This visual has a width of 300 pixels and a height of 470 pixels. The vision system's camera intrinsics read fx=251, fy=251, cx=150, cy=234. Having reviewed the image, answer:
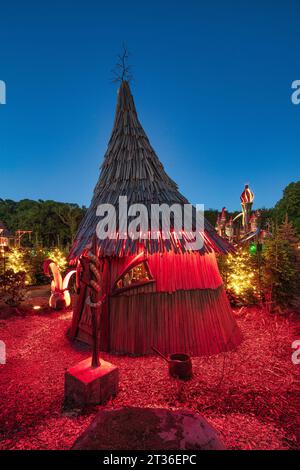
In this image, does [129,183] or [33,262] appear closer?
[129,183]

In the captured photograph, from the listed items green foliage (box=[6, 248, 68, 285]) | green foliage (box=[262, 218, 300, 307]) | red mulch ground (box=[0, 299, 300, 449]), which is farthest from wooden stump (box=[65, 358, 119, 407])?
green foliage (box=[6, 248, 68, 285])

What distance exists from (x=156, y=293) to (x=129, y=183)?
11.8 ft

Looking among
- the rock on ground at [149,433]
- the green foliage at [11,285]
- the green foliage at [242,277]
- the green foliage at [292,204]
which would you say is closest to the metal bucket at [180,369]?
the rock on ground at [149,433]

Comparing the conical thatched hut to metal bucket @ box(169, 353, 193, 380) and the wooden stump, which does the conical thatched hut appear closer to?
metal bucket @ box(169, 353, 193, 380)

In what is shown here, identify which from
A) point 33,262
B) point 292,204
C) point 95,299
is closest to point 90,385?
point 95,299

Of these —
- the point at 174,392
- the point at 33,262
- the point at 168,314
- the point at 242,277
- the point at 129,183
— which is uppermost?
the point at 129,183

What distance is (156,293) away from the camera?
22.7ft

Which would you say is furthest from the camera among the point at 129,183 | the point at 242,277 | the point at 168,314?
the point at 242,277

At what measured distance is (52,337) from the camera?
8562 mm

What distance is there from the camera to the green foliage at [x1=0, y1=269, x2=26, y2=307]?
11.8m

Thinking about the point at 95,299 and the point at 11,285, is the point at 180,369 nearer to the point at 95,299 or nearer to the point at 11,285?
the point at 95,299

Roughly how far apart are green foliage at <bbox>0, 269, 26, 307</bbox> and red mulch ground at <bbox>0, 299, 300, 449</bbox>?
4104mm

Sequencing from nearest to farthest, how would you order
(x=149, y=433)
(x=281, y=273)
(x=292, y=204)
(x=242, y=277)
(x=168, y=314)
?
(x=149, y=433) < (x=168, y=314) < (x=281, y=273) < (x=242, y=277) < (x=292, y=204)

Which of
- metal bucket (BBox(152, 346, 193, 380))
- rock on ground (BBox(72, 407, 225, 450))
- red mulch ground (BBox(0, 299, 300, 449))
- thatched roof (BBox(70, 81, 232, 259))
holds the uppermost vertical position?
thatched roof (BBox(70, 81, 232, 259))
